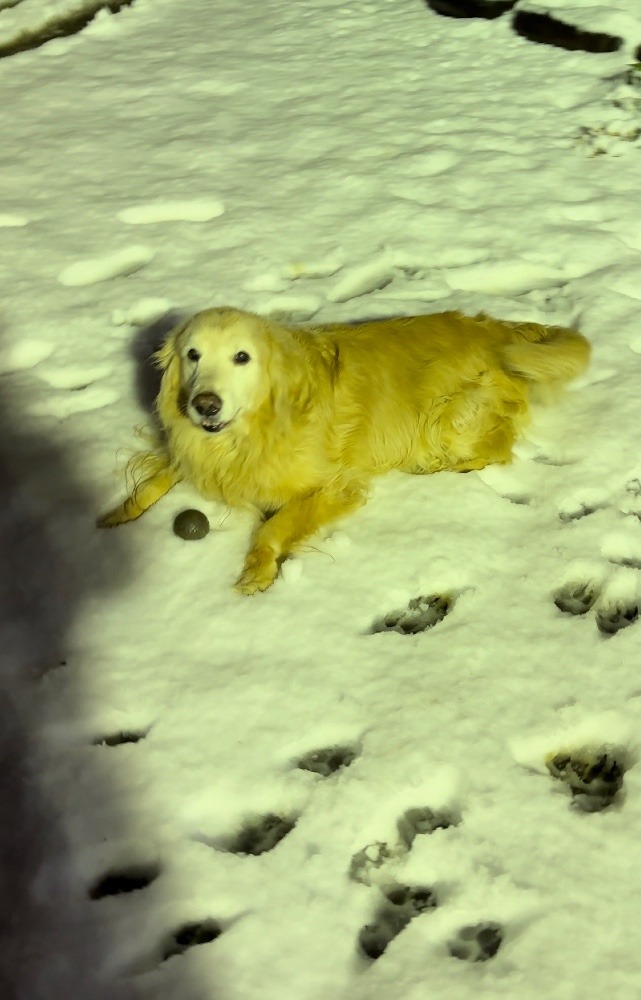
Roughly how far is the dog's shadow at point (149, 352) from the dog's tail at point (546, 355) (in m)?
1.18

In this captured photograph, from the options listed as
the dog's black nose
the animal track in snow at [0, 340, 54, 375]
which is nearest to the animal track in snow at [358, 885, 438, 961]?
the dog's black nose

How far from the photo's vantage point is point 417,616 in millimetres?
2582

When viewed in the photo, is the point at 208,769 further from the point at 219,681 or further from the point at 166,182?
the point at 166,182

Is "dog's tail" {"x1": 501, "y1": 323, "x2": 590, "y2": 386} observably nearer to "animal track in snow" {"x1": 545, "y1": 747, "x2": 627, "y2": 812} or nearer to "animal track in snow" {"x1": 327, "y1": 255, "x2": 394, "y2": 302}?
"animal track in snow" {"x1": 327, "y1": 255, "x2": 394, "y2": 302}

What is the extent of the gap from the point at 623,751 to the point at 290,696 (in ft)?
2.66

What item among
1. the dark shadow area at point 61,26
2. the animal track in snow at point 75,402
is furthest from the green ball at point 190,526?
the dark shadow area at point 61,26

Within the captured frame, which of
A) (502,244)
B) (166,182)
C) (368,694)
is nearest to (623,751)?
(368,694)

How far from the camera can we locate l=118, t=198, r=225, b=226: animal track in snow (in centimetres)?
416

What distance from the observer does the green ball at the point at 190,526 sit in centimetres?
278

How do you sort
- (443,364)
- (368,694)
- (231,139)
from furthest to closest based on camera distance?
(231,139) → (443,364) → (368,694)

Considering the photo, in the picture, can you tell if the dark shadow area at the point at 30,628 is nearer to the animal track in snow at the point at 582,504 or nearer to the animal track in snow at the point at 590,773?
the animal track in snow at the point at 590,773

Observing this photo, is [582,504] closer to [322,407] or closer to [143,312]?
[322,407]

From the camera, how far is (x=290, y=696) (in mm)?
2350

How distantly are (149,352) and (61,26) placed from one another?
11.9ft
